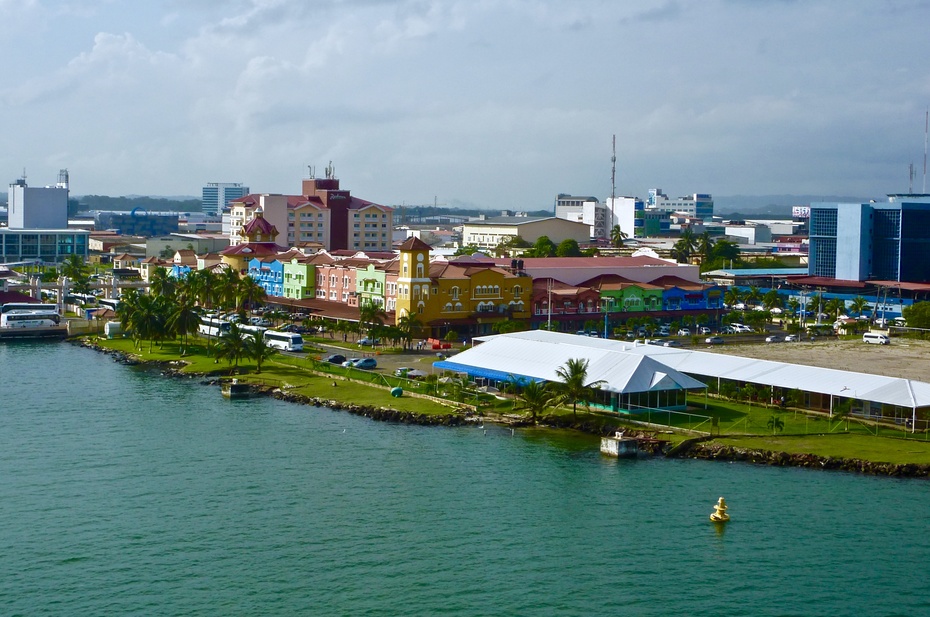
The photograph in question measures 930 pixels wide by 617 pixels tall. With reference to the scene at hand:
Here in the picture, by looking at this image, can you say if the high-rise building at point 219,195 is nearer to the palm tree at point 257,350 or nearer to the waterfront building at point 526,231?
the waterfront building at point 526,231

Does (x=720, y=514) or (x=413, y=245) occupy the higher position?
(x=413, y=245)

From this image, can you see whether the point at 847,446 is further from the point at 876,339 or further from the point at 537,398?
the point at 876,339

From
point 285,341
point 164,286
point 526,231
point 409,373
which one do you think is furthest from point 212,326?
point 526,231

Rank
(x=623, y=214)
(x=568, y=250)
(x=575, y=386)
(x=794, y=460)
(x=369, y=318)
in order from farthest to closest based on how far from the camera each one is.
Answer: (x=623, y=214)
(x=568, y=250)
(x=369, y=318)
(x=575, y=386)
(x=794, y=460)

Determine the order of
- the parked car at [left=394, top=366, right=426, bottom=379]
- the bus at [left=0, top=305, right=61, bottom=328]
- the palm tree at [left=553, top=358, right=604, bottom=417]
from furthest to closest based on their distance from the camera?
the bus at [left=0, top=305, right=61, bottom=328]
the parked car at [left=394, top=366, right=426, bottom=379]
the palm tree at [left=553, top=358, right=604, bottom=417]

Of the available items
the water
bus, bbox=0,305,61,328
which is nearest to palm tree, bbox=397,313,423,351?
the water

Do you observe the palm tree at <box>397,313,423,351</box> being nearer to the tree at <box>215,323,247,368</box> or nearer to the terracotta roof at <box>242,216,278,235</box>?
the tree at <box>215,323,247,368</box>
